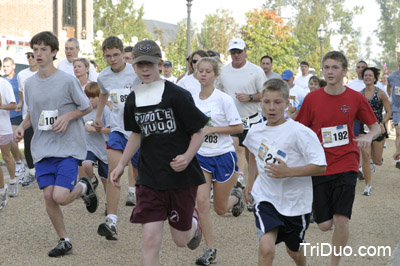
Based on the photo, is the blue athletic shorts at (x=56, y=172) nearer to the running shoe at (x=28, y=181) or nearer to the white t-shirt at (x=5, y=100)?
the white t-shirt at (x=5, y=100)

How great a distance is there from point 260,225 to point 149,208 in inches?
31.4

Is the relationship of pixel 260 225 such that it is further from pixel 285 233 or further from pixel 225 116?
pixel 225 116

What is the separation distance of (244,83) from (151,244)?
17.6 feet

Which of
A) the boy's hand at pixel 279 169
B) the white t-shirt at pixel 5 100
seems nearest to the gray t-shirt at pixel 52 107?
the boy's hand at pixel 279 169

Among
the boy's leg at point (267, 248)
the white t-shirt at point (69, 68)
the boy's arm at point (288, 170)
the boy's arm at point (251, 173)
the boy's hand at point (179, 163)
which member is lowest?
the boy's leg at point (267, 248)

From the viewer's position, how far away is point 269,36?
55.9 metres

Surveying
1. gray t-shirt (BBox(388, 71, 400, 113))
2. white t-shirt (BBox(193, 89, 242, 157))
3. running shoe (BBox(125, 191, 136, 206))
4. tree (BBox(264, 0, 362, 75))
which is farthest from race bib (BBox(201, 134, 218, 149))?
tree (BBox(264, 0, 362, 75))

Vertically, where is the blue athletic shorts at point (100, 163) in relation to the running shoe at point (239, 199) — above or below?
above

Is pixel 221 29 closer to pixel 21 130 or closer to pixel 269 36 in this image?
pixel 269 36

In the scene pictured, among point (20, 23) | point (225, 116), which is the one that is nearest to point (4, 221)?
point (225, 116)

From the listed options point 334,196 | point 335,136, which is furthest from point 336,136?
point 334,196

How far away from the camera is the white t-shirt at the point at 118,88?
7.72m

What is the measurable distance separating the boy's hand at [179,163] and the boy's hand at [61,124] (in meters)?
2.01

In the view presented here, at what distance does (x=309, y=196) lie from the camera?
4.99 metres
